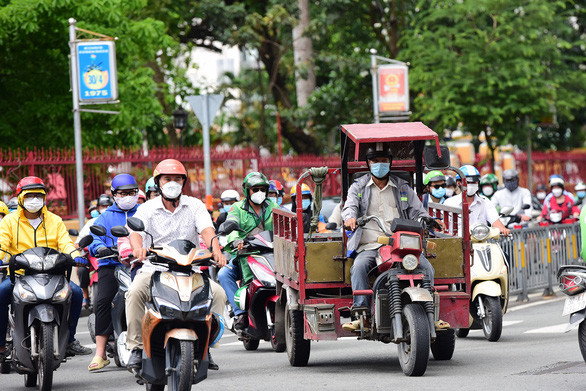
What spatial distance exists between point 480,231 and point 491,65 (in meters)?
18.7

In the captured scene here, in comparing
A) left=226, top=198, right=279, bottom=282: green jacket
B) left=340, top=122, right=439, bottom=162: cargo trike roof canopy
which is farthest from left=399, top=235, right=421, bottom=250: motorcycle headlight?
left=226, top=198, right=279, bottom=282: green jacket

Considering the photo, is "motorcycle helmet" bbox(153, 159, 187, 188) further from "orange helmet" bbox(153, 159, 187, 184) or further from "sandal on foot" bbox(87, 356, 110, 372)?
"sandal on foot" bbox(87, 356, 110, 372)

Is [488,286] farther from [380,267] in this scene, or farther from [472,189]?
[380,267]

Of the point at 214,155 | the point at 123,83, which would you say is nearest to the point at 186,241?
the point at 214,155

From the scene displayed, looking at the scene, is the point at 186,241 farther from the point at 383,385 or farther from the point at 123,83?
the point at 123,83

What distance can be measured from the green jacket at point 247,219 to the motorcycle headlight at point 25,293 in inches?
119

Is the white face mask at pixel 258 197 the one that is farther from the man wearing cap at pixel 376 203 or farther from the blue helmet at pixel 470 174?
the blue helmet at pixel 470 174

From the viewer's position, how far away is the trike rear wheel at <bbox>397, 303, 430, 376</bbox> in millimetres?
8711

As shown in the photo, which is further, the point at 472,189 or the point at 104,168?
the point at 104,168

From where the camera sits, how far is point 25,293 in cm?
905

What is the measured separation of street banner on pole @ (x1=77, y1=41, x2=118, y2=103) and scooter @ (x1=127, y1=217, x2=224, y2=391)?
1180 centimetres

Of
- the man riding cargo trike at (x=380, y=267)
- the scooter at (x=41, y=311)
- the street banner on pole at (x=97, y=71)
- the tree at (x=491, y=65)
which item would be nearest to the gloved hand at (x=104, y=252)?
the scooter at (x=41, y=311)

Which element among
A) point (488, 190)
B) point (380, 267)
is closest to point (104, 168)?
point (488, 190)

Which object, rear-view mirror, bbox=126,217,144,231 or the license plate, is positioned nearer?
rear-view mirror, bbox=126,217,144,231
